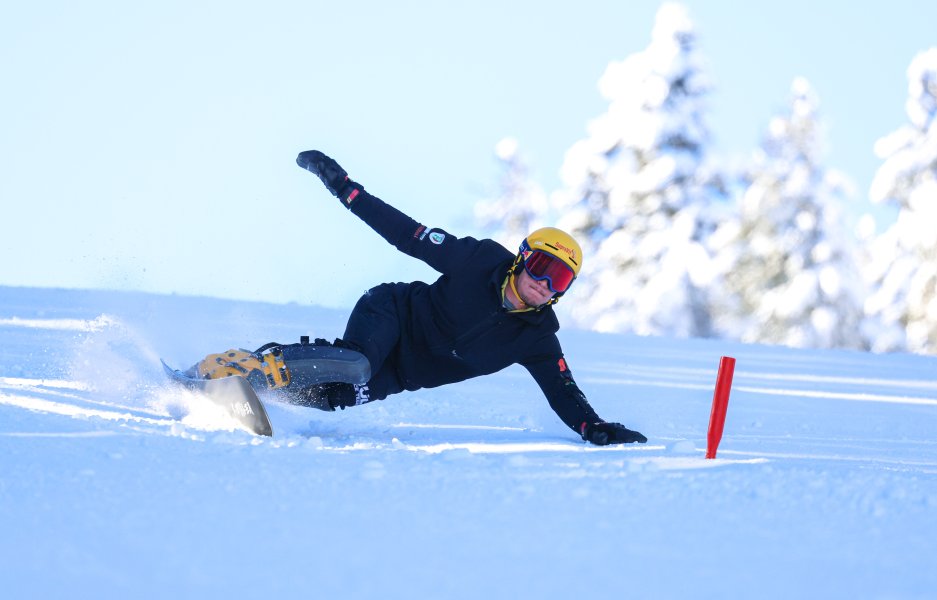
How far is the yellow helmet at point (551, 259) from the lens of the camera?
463cm

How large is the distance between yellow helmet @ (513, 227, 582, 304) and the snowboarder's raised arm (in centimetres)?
31

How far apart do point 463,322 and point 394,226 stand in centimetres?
53

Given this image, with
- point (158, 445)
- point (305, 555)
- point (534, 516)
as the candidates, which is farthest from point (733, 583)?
point (158, 445)

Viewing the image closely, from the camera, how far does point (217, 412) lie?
4.39 metres

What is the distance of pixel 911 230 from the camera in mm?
23781

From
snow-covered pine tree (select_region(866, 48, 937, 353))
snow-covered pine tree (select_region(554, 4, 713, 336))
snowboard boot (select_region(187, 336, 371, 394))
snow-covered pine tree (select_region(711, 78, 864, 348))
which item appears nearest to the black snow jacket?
snowboard boot (select_region(187, 336, 371, 394))

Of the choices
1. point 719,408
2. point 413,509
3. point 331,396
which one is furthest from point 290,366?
point 413,509

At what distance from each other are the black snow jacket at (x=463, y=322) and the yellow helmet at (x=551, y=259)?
0.63 feet

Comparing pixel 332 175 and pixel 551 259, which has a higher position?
pixel 332 175

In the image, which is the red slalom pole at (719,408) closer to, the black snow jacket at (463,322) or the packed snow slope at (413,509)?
the packed snow slope at (413,509)

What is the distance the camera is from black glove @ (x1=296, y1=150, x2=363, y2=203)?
196 inches

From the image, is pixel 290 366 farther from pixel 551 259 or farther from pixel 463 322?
pixel 551 259

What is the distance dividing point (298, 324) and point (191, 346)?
4.12 meters

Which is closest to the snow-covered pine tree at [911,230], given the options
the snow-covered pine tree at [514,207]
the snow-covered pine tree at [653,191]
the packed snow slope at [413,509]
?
the snow-covered pine tree at [653,191]
